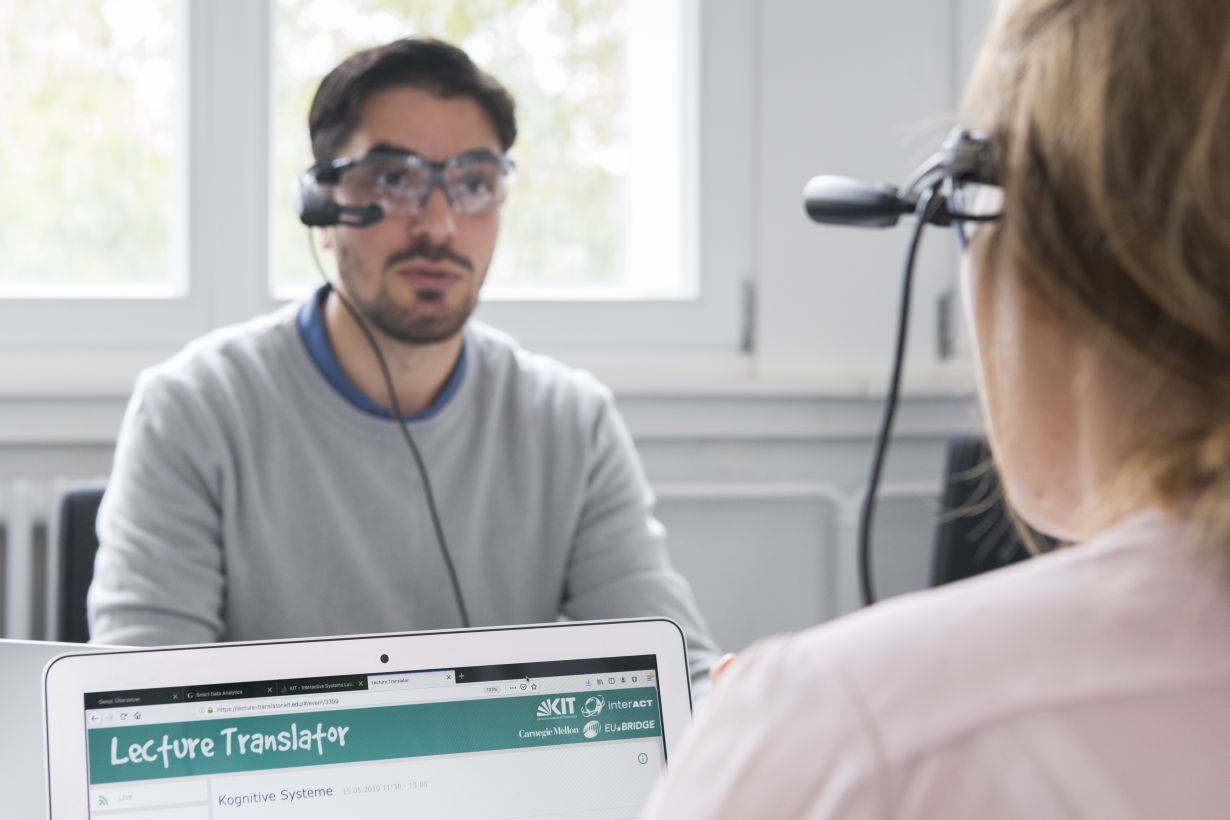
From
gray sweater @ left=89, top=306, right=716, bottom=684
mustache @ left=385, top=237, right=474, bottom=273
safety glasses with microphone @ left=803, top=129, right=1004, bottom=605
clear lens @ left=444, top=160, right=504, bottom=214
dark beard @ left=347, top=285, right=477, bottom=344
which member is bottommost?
gray sweater @ left=89, top=306, right=716, bottom=684

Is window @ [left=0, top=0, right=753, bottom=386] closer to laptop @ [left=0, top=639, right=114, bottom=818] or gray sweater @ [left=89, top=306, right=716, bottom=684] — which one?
gray sweater @ [left=89, top=306, right=716, bottom=684]

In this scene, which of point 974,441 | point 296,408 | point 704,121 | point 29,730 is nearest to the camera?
point 29,730

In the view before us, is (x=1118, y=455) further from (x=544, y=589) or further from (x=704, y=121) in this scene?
(x=704, y=121)

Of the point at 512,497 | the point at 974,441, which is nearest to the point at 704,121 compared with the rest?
the point at 974,441

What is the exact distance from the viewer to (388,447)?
1.48 metres

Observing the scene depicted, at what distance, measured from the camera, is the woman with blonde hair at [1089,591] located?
1.17 ft

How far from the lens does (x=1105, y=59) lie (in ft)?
1.28

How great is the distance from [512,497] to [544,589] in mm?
121

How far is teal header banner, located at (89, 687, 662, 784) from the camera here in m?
0.69

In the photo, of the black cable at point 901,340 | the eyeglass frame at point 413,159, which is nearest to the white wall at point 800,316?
the eyeglass frame at point 413,159

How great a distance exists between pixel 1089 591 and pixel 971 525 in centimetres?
150

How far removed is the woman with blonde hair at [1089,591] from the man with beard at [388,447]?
0.94 meters

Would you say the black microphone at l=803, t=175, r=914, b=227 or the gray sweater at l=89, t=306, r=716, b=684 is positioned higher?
the black microphone at l=803, t=175, r=914, b=227

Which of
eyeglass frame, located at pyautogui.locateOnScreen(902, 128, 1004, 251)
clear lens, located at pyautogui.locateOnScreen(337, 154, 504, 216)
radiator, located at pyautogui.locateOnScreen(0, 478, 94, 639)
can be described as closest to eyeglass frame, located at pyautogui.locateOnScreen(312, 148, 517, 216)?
clear lens, located at pyautogui.locateOnScreen(337, 154, 504, 216)
